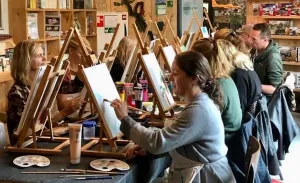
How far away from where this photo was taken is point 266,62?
439 cm

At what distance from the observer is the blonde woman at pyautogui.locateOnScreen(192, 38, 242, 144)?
112 inches

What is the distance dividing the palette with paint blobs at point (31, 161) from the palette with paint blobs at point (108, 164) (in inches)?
9.1

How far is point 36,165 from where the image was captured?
7.01 feet

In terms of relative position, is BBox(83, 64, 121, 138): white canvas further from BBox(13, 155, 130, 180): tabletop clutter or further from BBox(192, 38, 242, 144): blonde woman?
BBox(192, 38, 242, 144): blonde woman

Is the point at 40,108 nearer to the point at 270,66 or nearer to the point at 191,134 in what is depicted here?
the point at 191,134

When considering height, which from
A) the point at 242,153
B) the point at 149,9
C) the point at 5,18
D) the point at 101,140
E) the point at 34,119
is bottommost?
the point at 242,153

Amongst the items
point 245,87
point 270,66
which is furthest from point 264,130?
point 270,66

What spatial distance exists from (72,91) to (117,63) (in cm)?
76

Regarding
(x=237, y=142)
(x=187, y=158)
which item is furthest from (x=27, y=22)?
(x=187, y=158)

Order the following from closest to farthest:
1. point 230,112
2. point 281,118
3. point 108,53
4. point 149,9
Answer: point 230,112 → point 108,53 → point 281,118 → point 149,9

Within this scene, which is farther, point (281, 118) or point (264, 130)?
point (281, 118)

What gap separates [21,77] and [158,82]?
90 cm

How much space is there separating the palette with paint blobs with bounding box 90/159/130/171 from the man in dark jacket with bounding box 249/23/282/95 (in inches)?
96.5

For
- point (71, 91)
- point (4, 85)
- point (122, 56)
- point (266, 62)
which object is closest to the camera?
point (71, 91)
